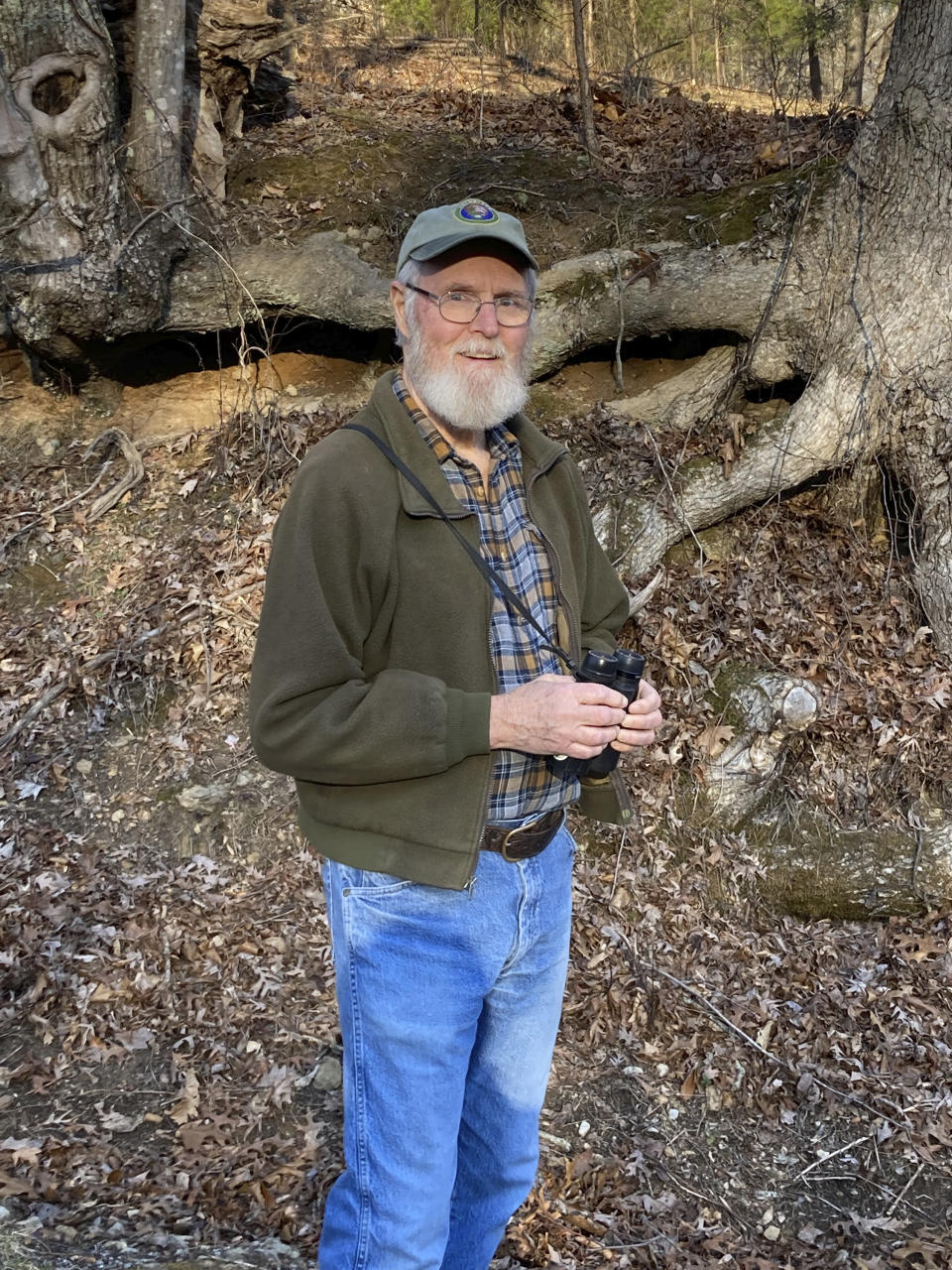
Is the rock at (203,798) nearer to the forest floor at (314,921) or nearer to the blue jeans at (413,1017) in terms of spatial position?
the forest floor at (314,921)

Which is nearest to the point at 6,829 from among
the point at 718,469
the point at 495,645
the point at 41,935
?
the point at 41,935

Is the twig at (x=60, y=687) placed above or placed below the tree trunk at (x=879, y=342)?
below

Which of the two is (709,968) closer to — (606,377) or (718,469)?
(718,469)

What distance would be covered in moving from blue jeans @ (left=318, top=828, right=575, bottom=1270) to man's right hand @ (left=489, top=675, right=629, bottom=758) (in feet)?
1.20

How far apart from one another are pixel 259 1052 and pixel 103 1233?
993 mm

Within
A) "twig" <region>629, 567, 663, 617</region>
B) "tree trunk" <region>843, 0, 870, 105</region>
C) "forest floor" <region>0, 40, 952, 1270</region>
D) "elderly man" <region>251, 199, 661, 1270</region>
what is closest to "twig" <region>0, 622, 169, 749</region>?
"forest floor" <region>0, 40, 952, 1270</region>

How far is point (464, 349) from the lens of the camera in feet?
8.29

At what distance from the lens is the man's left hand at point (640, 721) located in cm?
245

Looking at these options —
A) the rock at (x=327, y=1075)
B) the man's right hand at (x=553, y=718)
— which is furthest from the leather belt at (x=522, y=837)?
the rock at (x=327, y=1075)

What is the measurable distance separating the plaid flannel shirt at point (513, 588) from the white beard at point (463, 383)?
7cm

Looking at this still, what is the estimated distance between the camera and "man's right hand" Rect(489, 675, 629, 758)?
2.26 meters

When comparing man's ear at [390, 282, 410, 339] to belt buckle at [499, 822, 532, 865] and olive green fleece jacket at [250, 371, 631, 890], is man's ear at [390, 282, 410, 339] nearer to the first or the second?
olive green fleece jacket at [250, 371, 631, 890]

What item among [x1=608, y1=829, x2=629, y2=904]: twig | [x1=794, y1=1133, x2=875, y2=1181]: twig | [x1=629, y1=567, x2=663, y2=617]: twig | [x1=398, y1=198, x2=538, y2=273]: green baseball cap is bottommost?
[x1=794, y1=1133, x2=875, y2=1181]: twig

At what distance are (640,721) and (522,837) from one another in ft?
1.42
